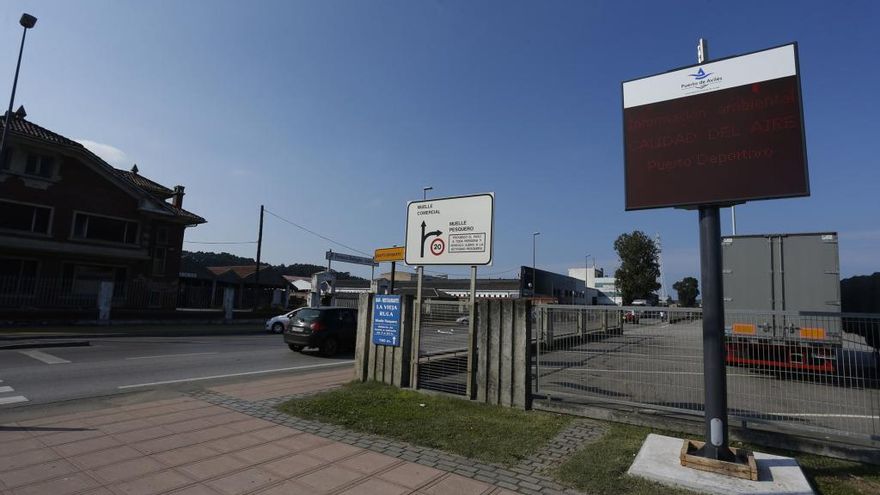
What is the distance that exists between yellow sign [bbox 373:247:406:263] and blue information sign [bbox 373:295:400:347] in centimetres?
1129

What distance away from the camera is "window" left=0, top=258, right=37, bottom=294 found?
71.5ft

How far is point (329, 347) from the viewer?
15320mm

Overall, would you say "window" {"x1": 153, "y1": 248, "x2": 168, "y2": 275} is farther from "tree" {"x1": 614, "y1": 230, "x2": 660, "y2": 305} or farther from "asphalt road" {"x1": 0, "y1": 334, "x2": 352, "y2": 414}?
"tree" {"x1": 614, "y1": 230, "x2": 660, "y2": 305}

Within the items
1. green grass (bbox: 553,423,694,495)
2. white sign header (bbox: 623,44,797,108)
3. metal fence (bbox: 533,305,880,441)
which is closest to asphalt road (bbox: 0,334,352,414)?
metal fence (bbox: 533,305,880,441)

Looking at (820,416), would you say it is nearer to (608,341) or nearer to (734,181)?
(608,341)

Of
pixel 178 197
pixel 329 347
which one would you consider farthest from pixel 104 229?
pixel 329 347

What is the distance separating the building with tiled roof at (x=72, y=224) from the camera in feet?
77.3

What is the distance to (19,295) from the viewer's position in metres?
22.2

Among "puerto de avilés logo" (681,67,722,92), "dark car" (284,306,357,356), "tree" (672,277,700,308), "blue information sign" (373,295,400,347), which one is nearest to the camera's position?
"puerto de avilés logo" (681,67,722,92)

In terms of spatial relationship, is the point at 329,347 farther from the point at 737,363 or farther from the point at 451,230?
the point at 737,363

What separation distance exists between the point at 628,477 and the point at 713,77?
451 cm

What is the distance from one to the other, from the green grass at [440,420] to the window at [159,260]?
2729 cm

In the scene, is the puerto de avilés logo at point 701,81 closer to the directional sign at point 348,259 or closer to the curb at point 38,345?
the curb at point 38,345

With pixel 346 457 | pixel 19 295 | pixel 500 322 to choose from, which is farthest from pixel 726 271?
pixel 19 295
